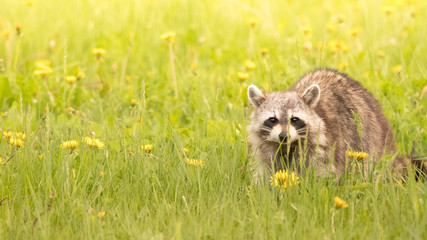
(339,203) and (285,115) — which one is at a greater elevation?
(285,115)

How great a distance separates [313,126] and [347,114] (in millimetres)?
503

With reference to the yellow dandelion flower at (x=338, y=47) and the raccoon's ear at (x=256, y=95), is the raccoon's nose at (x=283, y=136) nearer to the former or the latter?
the raccoon's ear at (x=256, y=95)

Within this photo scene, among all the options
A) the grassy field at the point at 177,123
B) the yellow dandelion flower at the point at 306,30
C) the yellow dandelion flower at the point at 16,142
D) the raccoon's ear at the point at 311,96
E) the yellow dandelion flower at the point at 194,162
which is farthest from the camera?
the yellow dandelion flower at the point at 306,30

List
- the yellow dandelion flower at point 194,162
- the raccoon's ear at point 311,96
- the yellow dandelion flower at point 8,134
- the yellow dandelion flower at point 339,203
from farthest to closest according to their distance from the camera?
the raccoon's ear at point 311,96 < the yellow dandelion flower at point 8,134 < the yellow dandelion flower at point 194,162 < the yellow dandelion flower at point 339,203

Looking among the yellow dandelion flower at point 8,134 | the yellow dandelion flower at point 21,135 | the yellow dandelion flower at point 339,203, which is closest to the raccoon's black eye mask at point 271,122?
the yellow dandelion flower at point 339,203

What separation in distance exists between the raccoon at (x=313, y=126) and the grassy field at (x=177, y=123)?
0.21m

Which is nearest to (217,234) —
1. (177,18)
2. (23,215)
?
(23,215)

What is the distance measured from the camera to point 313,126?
4777 mm

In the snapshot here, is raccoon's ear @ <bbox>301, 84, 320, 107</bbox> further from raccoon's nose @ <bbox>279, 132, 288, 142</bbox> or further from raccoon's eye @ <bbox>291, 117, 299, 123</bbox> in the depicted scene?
raccoon's nose @ <bbox>279, 132, 288, 142</bbox>

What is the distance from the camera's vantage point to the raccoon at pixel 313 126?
15.6ft

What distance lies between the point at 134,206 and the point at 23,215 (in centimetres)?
69

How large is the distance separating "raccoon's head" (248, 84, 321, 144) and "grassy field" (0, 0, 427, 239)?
26 cm

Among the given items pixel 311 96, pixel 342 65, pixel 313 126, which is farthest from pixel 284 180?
pixel 342 65

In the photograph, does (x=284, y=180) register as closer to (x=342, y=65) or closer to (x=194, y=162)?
(x=194, y=162)
